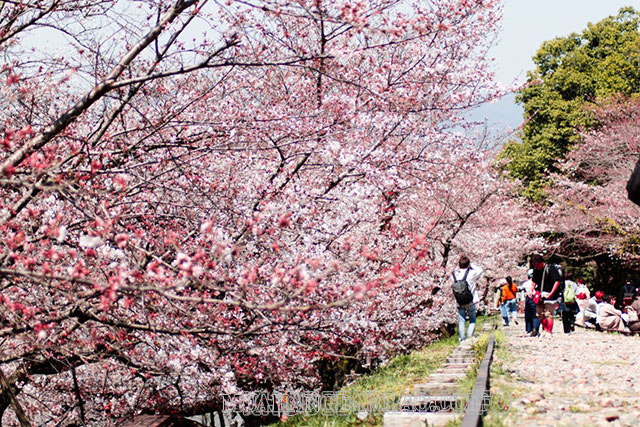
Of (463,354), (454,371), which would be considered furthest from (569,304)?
(454,371)

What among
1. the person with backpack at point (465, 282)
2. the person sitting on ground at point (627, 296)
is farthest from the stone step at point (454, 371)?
the person sitting on ground at point (627, 296)

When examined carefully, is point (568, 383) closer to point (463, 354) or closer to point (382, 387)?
point (382, 387)

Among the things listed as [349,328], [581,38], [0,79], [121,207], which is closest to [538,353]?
[349,328]

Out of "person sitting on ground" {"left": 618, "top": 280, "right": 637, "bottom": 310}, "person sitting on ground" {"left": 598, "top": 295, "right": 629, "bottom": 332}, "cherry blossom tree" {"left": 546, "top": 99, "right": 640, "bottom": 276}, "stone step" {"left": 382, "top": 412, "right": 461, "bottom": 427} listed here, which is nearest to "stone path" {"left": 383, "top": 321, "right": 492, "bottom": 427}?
"stone step" {"left": 382, "top": 412, "right": 461, "bottom": 427}

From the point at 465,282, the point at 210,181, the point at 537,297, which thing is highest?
the point at 210,181

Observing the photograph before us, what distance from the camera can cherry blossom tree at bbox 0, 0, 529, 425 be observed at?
4496mm

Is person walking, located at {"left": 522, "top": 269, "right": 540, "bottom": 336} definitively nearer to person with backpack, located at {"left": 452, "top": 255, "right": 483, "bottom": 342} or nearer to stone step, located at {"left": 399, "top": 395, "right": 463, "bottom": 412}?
person with backpack, located at {"left": 452, "top": 255, "right": 483, "bottom": 342}

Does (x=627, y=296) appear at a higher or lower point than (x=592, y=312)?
higher

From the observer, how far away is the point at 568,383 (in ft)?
25.1

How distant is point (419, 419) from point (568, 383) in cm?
334

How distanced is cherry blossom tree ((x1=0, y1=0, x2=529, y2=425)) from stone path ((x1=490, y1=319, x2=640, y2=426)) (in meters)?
1.99

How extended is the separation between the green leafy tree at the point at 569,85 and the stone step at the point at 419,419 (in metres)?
29.9

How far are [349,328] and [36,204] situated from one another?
15.8 ft

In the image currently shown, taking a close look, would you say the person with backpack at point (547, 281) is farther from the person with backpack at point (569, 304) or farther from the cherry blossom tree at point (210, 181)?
the cherry blossom tree at point (210, 181)
